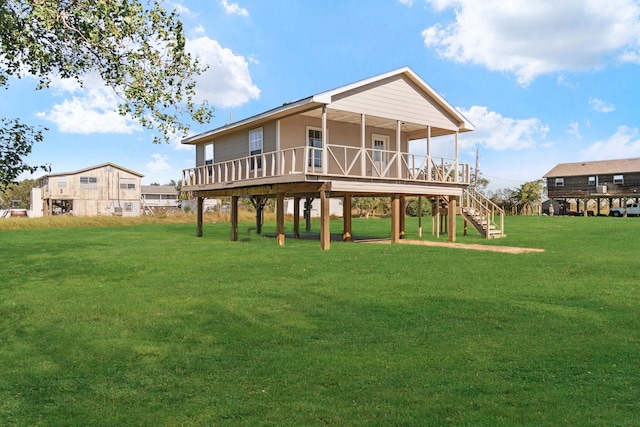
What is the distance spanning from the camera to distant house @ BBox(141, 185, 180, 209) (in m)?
73.1

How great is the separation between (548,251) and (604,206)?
164 feet

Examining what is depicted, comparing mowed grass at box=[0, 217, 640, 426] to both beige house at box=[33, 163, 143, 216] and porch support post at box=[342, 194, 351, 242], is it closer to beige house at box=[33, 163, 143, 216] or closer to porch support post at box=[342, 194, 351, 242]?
porch support post at box=[342, 194, 351, 242]

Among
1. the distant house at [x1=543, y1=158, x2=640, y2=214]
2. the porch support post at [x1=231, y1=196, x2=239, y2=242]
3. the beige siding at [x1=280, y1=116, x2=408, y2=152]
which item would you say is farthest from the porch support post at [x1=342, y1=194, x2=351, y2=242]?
the distant house at [x1=543, y1=158, x2=640, y2=214]

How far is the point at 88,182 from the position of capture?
183ft

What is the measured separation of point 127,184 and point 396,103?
4681 cm

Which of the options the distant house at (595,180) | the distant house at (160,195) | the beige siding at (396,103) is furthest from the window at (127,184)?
the distant house at (595,180)

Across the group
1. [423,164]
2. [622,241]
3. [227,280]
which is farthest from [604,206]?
[227,280]

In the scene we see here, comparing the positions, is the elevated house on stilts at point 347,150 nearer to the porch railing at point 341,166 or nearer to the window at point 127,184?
the porch railing at point 341,166

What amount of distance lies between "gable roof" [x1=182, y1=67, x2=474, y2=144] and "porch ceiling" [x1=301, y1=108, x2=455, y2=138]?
696 mm

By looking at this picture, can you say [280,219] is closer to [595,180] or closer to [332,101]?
[332,101]

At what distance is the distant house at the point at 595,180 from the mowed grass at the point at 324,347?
146ft

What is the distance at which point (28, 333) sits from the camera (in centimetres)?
666

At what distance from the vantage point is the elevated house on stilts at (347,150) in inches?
660

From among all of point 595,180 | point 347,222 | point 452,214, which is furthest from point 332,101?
point 595,180
